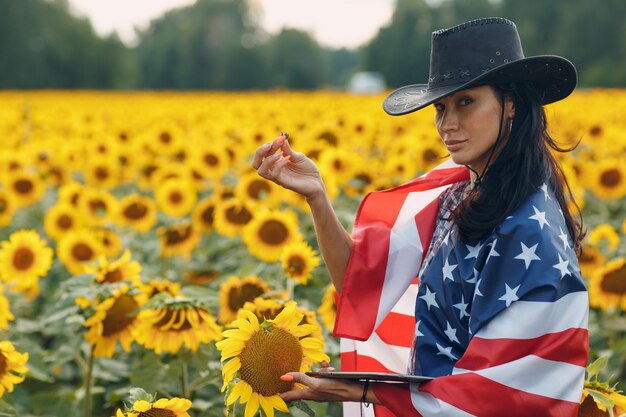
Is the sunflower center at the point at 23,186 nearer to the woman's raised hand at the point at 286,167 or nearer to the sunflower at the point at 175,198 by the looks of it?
the sunflower at the point at 175,198

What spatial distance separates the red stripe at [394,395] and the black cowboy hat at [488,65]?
0.75m

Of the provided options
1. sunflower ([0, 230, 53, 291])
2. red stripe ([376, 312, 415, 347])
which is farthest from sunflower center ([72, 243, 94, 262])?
red stripe ([376, 312, 415, 347])

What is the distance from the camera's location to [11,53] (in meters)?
44.4

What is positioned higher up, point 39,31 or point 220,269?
point 39,31

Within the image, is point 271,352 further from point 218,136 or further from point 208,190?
point 218,136

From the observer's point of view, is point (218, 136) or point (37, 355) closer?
point (37, 355)

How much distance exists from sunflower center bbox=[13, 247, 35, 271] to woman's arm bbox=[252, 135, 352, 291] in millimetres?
1905

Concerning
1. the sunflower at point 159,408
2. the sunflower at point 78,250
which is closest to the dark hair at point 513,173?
the sunflower at point 159,408

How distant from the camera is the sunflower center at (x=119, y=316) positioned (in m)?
2.86

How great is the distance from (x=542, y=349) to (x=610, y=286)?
7.10 ft

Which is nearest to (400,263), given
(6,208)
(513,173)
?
(513,173)

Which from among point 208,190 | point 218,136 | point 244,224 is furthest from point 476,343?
point 218,136

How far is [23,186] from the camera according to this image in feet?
19.2

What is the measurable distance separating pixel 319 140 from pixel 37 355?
4006 millimetres
